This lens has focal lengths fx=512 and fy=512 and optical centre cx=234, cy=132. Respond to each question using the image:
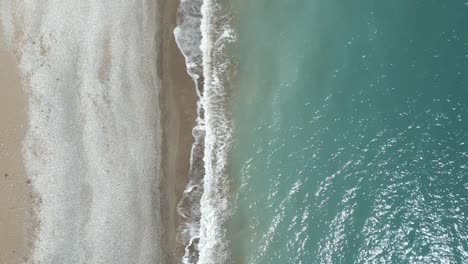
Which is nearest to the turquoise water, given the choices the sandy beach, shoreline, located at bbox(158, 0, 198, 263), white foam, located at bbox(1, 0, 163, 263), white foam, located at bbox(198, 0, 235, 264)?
A: white foam, located at bbox(198, 0, 235, 264)

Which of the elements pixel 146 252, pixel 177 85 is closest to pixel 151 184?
pixel 146 252

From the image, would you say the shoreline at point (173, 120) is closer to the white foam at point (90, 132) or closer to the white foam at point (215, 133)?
the white foam at point (90, 132)

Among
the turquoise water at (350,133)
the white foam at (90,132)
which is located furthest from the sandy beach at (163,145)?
the turquoise water at (350,133)

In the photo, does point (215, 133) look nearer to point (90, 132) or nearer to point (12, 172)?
point (90, 132)

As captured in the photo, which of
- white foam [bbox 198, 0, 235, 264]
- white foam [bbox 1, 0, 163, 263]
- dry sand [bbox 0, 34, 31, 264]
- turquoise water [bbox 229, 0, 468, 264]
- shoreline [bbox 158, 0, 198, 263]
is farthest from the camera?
white foam [bbox 198, 0, 235, 264]

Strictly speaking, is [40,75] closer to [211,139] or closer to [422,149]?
[211,139]

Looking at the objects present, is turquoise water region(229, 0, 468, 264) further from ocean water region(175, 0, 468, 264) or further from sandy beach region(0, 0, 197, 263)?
sandy beach region(0, 0, 197, 263)

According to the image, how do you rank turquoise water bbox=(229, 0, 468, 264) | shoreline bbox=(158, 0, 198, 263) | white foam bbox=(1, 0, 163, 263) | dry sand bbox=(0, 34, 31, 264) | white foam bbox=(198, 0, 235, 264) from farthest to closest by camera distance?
1. white foam bbox=(198, 0, 235, 264)
2. turquoise water bbox=(229, 0, 468, 264)
3. shoreline bbox=(158, 0, 198, 263)
4. white foam bbox=(1, 0, 163, 263)
5. dry sand bbox=(0, 34, 31, 264)
